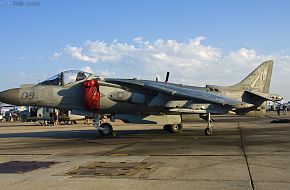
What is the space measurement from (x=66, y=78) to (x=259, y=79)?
466 inches

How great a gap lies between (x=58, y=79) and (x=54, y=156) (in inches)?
279

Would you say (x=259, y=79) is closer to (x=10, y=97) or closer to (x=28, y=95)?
(x=28, y=95)

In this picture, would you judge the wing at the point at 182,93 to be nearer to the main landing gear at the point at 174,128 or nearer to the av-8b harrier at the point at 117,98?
the av-8b harrier at the point at 117,98

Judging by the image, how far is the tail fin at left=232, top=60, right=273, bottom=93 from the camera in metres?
20.6

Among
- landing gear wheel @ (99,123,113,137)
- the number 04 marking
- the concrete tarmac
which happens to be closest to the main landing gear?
landing gear wheel @ (99,123,113,137)

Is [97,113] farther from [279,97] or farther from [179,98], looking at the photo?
[279,97]

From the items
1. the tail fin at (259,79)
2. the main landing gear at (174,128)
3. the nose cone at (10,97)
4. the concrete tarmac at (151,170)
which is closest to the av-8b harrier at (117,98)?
the nose cone at (10,97)

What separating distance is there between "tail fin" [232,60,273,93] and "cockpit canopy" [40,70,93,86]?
9.55 metres

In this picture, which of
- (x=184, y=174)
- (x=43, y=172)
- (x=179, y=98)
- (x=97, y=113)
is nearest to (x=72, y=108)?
(x=97, y=113)

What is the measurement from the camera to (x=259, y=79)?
20.8 meters

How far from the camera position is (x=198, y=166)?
7809mm

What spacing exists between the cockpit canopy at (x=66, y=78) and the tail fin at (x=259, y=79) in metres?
9.55

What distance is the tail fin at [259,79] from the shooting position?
20.6 metres

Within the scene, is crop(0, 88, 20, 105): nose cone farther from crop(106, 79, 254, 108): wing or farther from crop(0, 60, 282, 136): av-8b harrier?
crop(106, 79, 254, 108): wing
